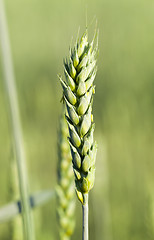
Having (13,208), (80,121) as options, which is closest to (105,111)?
(13,208)

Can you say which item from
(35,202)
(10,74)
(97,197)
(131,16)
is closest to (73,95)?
(10,74)

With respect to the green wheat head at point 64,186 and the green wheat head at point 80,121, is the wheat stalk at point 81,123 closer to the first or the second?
the green wheat head at point 80,121

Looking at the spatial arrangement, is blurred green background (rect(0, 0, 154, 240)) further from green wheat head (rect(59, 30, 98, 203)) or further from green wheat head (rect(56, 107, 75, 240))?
green wheat head (rect(59, 30, 98, 203))

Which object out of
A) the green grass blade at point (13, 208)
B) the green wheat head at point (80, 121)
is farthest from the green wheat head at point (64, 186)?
the green wheat head at point (80, 121)

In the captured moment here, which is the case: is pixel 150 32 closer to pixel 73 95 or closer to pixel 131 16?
pixel 131 16

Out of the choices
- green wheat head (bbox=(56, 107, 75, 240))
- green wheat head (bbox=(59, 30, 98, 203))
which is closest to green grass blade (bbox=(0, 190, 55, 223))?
green wheat head (bbox=(56, 107, 75, 240))

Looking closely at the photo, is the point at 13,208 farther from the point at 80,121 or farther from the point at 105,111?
the point at 105,111

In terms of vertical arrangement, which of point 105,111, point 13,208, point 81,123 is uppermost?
point 81,123
